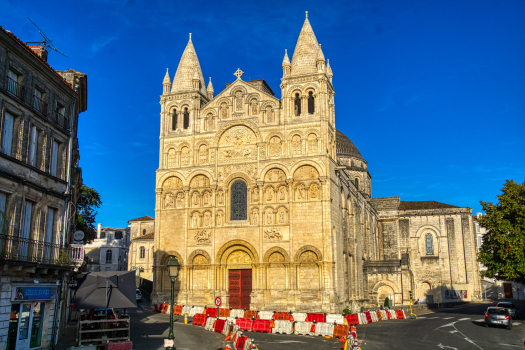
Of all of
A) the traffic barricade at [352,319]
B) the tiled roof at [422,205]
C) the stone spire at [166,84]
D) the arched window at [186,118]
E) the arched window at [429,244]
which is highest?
the stone spire at [166,84]

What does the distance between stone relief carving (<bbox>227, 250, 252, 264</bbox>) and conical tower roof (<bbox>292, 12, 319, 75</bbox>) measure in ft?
48.6

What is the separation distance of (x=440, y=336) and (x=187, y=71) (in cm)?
2907

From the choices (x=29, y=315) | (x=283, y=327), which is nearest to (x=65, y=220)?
(x=29, y=315)

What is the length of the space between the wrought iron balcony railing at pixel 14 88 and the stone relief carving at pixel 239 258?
74.2 feet

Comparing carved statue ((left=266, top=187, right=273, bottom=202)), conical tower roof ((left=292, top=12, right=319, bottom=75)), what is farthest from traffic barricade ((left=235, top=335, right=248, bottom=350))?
conical tower roof ((left=292, top=12, right=319, bottom=75))

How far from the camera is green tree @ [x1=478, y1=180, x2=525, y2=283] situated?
3105 cm

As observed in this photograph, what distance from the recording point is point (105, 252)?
2776 inches

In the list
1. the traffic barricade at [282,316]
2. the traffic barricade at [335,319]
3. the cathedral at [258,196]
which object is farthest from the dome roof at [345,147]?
the traffic barricade at [335,319]

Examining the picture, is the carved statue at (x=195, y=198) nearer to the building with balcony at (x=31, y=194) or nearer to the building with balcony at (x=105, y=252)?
the building with balcony at (x=31, y=194)

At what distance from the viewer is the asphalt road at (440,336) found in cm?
2082

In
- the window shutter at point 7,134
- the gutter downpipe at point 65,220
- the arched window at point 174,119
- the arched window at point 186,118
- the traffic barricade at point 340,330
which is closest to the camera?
the window shutter at point 7,134

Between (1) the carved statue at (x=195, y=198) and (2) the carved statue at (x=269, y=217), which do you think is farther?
(1) the carved statue at (x=195, y=198)

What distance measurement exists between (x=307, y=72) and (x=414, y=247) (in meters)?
34.1

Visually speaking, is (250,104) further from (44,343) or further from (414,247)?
(414,247)
